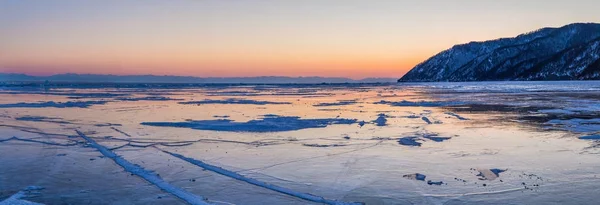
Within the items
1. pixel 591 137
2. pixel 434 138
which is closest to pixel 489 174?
pixel 434 138

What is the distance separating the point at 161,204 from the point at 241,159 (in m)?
3.44

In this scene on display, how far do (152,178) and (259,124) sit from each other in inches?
330

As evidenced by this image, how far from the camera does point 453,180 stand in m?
7.50

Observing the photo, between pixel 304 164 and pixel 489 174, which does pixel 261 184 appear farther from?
pixel 489 174

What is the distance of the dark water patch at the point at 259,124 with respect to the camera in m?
15.2

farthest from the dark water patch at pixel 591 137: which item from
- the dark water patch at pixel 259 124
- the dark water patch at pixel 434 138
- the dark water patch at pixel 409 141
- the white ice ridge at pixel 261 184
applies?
the white ice ridge at pixel 261 184

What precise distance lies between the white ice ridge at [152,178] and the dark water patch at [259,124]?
463 cm

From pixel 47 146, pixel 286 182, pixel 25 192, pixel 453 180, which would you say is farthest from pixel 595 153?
pixel 47 146

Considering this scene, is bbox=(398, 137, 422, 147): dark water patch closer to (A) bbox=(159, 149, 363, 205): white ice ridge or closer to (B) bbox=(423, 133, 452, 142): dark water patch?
(B) bbox=(423, 133, 452, 142): dark water patch

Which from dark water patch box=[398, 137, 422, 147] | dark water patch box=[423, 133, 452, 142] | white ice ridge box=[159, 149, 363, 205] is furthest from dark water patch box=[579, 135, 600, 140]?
white ice ridge box=[159, 149, 363, 205]

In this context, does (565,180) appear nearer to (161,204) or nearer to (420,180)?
(420,180)

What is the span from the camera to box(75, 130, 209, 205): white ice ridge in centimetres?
663

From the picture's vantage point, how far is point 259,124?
640 inches

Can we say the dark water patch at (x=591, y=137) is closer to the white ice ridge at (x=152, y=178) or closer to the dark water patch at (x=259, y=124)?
the dark water patch at (x=259, y=124)
